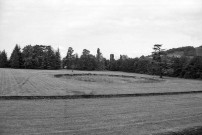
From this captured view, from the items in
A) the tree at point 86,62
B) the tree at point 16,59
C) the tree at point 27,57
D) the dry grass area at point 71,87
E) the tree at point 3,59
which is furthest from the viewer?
the tree at point 86,62

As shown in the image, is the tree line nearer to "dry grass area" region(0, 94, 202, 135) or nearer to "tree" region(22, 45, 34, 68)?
"tree" region(22, 45, 34, 68)

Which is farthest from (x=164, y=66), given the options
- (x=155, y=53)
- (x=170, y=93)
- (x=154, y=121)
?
(x=154, y=121)

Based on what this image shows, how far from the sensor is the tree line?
6994 cm

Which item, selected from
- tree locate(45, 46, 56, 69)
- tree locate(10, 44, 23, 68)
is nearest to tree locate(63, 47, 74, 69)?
tree locate(45, 46, 56, 69)

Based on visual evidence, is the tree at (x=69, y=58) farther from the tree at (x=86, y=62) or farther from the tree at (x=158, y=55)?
the tree at (x=158, y=55)

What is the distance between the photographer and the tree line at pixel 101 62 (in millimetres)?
69938

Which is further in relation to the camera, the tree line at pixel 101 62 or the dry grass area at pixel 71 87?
the tree line at pixel 101 62

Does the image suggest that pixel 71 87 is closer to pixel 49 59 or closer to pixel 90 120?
pixel 90 120

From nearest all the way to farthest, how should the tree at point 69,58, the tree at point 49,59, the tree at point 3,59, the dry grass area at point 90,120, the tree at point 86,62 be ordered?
the dry grass area at point 90,120
the tree at point 3,59
the tree at point 49,59
the tree at point 86,62
the tree at point 69,58

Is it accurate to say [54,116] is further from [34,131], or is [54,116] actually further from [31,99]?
[31,99]

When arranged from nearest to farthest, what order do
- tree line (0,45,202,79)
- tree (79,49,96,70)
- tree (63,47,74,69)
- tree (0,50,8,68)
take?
tree line (0,45,202,79) → tree (0,50,8,68) → tree (79,49,96,70) → tree (63,47,74,69)

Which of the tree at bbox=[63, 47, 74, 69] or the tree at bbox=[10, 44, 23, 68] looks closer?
the tree at bbox=[10, 44, 23, 68]

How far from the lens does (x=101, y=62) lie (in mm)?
115938

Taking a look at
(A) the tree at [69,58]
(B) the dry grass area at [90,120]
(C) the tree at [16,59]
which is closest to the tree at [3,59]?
(C) the tree at [16,59]
